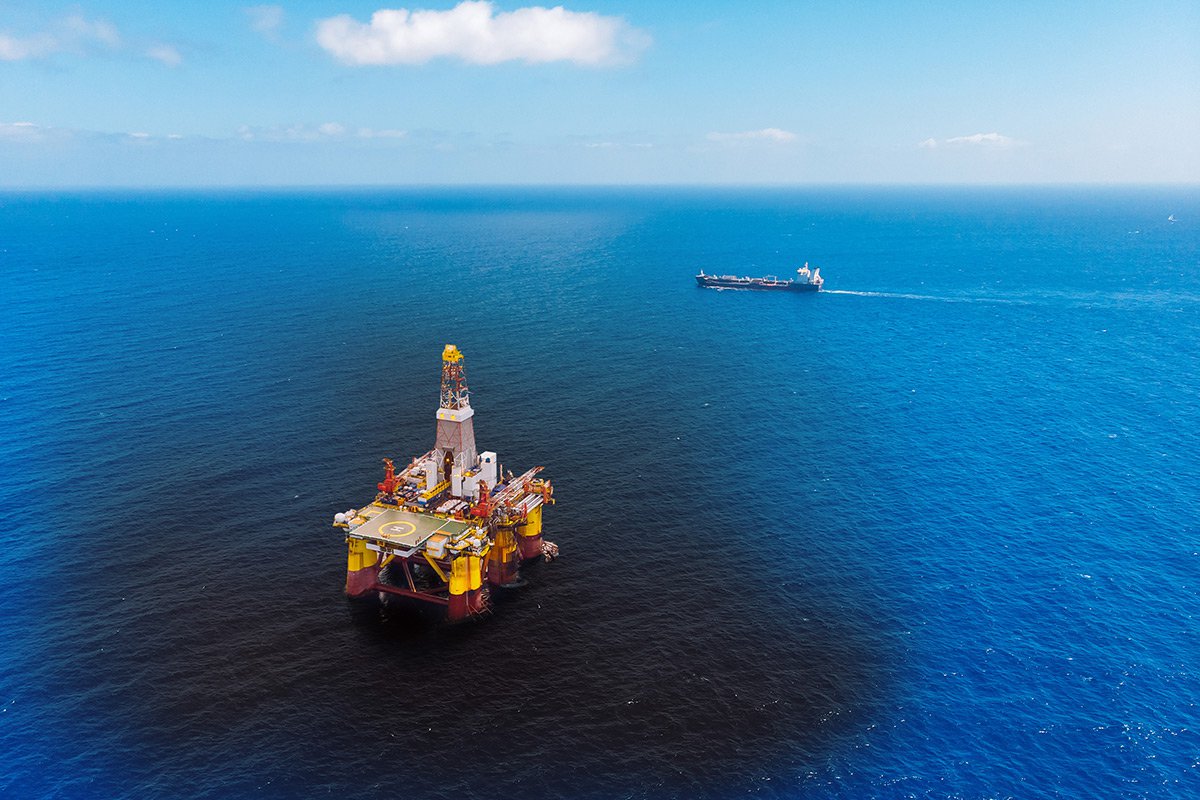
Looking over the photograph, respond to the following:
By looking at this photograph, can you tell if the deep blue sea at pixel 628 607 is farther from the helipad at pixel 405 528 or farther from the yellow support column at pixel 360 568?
the helipad at pixel 405 528

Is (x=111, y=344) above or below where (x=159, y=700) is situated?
A: above

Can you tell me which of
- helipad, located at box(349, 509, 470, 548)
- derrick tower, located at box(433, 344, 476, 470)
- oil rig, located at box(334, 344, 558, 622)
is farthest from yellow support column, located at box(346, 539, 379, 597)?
derrick tower, located at box(433, 344, 476, 470)

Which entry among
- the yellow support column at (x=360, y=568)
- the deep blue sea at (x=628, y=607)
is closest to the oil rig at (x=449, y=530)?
the yellow support column at (x=360, y=568)

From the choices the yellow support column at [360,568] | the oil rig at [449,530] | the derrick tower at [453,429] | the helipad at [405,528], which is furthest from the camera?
the derrick tower at [453,429]

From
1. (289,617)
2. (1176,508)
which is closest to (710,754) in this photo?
(289,617)

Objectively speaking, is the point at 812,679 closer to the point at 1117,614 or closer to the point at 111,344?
the point at 1117,614

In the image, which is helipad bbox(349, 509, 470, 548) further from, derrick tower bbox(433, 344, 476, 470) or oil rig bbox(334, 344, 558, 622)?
derrick tower bbox(433, 344, 476, 470)
